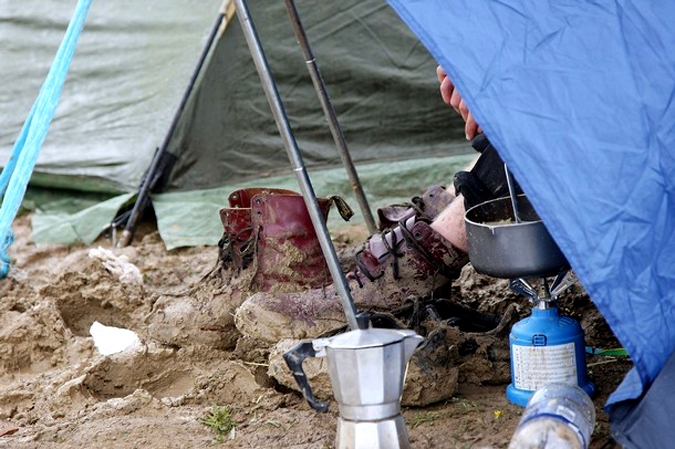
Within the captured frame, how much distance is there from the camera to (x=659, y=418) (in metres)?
1.43

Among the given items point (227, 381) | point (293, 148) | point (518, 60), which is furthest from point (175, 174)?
point (518, 60)

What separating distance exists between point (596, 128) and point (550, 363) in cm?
43

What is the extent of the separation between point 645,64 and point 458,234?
1.98ft

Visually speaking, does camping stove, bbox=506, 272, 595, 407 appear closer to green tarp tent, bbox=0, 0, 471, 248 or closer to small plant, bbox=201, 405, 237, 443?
small plant, bbox=201, 405, 237, 443

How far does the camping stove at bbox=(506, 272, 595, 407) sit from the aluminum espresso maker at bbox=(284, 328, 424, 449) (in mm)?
278

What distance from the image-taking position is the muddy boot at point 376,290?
203 cm

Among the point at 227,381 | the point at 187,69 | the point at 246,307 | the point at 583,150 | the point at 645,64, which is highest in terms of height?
the point at 187,69

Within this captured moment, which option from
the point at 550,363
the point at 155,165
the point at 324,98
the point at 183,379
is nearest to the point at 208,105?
the point at 155,165

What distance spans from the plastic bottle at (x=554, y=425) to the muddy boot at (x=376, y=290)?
0.56m

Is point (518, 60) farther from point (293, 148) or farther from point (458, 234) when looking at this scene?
point (458, 234)

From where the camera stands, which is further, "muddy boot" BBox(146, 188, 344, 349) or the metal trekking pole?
"muddy boot" BBox(146, 188, 344, 349)

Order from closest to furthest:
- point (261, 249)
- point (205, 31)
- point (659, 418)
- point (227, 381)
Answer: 1. point (659, 418)
2. point (227, 381)
3. point (261, 249)
4. point (205, 31)

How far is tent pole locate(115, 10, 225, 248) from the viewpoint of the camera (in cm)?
346

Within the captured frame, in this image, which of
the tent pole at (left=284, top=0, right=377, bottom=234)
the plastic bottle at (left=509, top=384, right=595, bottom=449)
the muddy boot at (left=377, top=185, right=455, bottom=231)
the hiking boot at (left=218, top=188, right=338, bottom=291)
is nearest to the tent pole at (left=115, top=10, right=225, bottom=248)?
the tent pole at (left=284, top=0, right=377, bottom=234)
